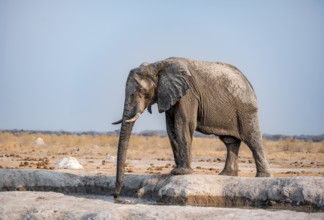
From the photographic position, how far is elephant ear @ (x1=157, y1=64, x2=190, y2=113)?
1362 cm

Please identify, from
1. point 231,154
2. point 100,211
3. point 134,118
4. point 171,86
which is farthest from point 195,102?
point 100,211

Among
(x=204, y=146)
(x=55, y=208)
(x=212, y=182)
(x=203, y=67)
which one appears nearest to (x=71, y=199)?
(x=55, y=208)

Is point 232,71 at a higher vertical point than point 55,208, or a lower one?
higher

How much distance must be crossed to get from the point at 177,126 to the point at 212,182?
186 cm

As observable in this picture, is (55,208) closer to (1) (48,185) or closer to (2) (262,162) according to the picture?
(1) (48,185)

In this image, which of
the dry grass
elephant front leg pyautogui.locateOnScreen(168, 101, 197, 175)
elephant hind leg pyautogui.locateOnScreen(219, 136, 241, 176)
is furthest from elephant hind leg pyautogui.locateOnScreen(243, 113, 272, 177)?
the dry grass

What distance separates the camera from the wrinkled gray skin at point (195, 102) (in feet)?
44.4

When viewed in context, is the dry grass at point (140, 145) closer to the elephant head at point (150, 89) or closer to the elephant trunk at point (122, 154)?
the elephant head at point (150, 89)

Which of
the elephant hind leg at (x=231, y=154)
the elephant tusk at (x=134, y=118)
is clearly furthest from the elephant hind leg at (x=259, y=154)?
the elephant tusk at (x=134, y=118)

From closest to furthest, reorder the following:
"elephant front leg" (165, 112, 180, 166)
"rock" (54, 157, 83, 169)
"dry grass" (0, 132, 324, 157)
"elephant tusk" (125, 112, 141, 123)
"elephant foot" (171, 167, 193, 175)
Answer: "elephant tusk" (125, 112, 141, 123), "elephant foot" (171, 167, 193, 175), "elephant front leg" (165, 112, 180, 166), "rock" (54, 157, 83, 169), "dry grass" (0, 132, 324, 157)

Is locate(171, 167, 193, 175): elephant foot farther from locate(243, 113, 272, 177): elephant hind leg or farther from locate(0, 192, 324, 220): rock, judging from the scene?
locate(0, 192, 324, 220): rock

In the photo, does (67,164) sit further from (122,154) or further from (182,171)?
(122,154)

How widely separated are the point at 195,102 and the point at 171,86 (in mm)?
601

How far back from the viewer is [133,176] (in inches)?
550
